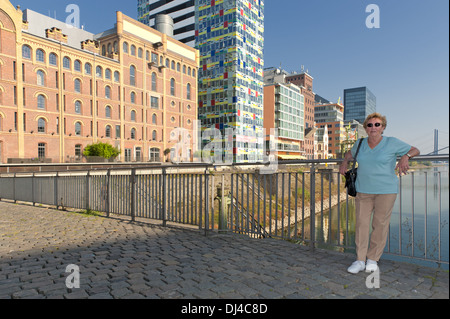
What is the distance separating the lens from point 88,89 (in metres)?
46.1

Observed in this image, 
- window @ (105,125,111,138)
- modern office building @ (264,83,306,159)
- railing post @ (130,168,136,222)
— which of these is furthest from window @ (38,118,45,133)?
modern office building @ (264,83,306,159)

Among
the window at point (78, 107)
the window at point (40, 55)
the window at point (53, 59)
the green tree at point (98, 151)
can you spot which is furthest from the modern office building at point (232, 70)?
the window at point (40, 55)

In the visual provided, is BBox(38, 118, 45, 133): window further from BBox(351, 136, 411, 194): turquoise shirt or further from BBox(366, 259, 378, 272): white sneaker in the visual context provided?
BBox(366, 259, 378, 272): white sneaker

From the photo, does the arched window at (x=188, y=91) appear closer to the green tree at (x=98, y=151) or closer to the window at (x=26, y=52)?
the green tree at (x=98, y=151)

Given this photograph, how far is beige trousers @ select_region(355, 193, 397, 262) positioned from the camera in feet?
12.4

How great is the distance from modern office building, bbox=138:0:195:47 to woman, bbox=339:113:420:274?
3004 inches

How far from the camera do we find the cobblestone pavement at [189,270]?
10.9ft

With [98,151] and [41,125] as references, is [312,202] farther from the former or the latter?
[41,125]

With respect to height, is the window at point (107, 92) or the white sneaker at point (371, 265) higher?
the window at point (107, 92)

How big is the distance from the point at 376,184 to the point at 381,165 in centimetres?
26

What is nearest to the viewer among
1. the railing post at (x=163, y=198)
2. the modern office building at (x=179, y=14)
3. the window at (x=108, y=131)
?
the railing post at (x=163, y=198)
